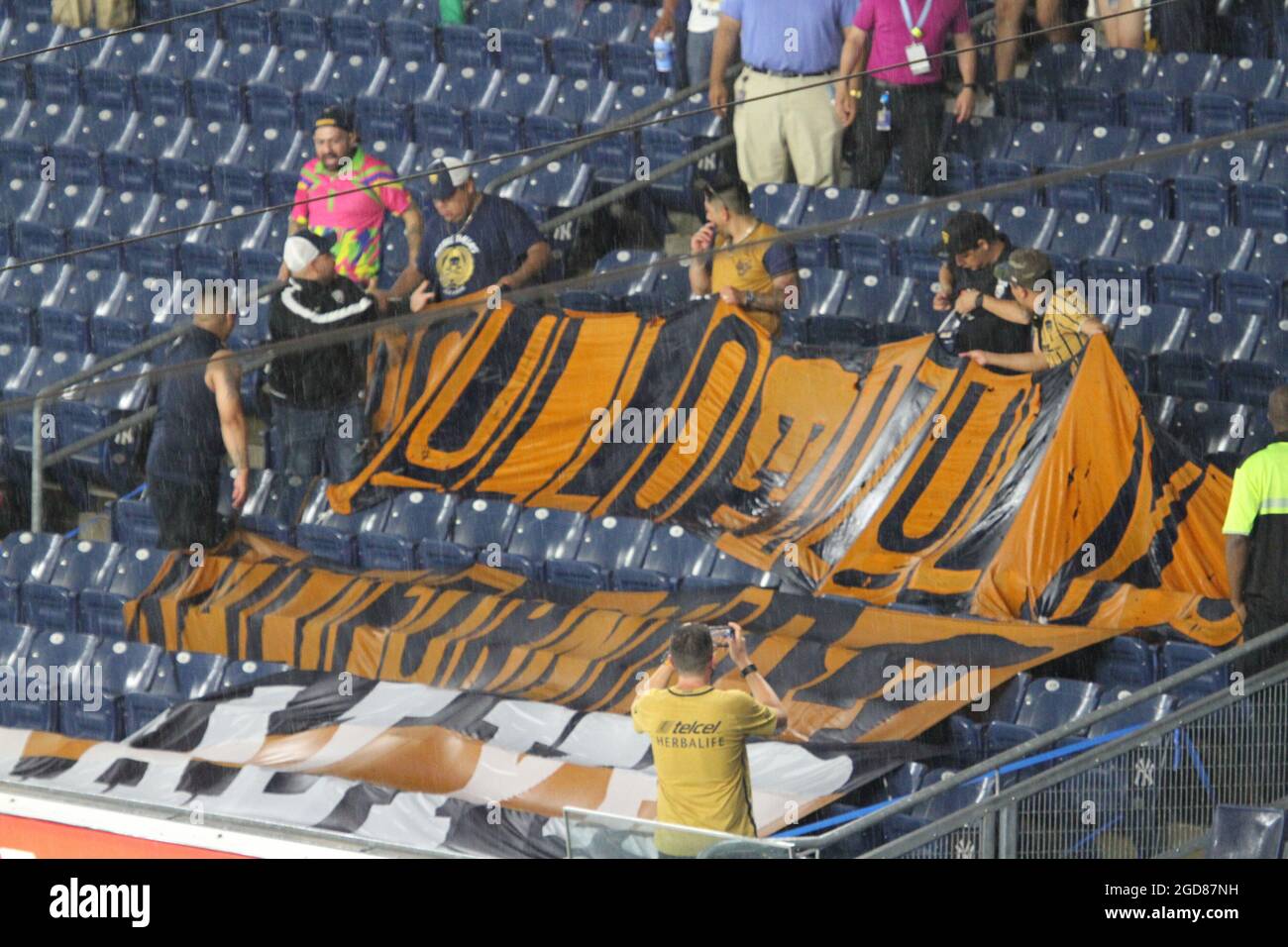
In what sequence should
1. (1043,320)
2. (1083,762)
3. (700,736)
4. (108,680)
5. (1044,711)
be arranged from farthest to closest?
(108,680)
(1043,320)
(1044,711)
(1083,762)
(700,736)

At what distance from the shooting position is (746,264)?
1306 cm

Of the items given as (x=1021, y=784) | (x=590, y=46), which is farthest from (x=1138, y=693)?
(x=590, y=46)

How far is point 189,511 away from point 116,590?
1.68 feet

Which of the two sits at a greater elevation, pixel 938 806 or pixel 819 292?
pixel 819 292

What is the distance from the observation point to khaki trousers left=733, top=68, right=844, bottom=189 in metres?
14.0

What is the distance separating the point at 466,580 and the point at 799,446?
1.66 m

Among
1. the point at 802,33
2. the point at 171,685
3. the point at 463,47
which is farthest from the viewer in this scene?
the point at 463,47

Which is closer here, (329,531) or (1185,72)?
(329,531)

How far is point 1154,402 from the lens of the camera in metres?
12.1

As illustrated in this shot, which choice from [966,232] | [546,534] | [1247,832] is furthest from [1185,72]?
[1247,832]

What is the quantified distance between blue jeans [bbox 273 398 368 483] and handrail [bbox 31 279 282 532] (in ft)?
2.44

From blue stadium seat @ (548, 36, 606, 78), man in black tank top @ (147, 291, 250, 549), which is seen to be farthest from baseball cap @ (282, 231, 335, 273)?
blue stadium seat @ (548, 36, 606, 78)

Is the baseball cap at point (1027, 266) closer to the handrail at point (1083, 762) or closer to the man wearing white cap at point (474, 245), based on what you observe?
the handrail at point (1083, 762)

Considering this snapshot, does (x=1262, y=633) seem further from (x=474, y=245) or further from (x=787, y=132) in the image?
(x=474, y=245)
